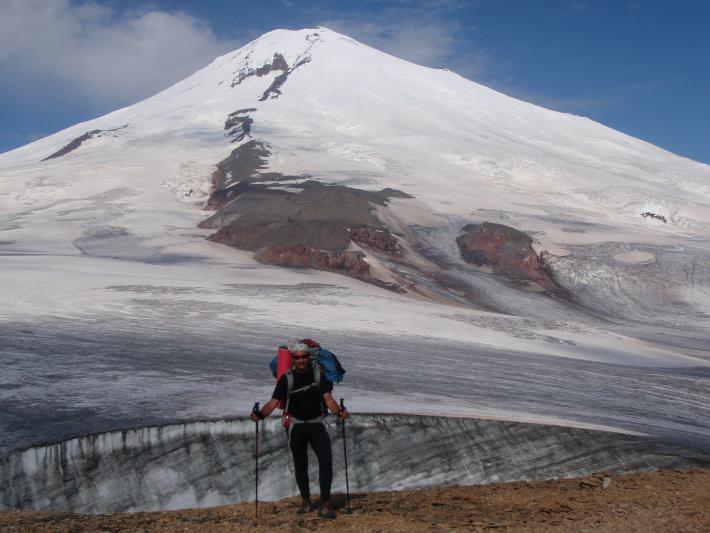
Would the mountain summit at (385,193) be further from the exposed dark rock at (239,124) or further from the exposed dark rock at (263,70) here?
the exposed dark rock at (239,124)

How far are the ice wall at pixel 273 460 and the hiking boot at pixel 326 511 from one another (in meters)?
1.65

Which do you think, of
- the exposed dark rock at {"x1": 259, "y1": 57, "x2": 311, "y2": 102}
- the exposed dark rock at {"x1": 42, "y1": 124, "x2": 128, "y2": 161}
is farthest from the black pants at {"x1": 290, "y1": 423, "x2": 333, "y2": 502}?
the exposed dark rock at {"x1": 259, "y1": 57, "x2": 311, "y2": 102}

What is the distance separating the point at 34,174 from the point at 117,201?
11830 millimetres

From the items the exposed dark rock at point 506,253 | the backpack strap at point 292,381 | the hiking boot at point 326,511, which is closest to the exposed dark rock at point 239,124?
the exposed dark rock at point 506,253

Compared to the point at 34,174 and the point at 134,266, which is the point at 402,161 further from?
the point at 134,266

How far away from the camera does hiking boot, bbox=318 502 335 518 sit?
6.05m

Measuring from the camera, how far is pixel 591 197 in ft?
206

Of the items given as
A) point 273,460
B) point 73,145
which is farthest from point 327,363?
point 73,145

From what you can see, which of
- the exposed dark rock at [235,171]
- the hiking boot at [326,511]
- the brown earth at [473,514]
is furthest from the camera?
the exposed dark rock at [235,171]

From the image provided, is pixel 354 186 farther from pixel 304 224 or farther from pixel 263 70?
pixel 263 70

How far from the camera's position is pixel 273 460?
7.89m

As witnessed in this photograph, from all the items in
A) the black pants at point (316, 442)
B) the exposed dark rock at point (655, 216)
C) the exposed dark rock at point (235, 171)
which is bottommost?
the black pants at point (316, 442)

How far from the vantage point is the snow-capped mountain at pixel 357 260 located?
40.6 feet

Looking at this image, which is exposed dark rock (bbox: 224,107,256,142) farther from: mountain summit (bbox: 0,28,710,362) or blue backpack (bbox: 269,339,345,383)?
blue backpack (bbox: 269,339,345,383)
